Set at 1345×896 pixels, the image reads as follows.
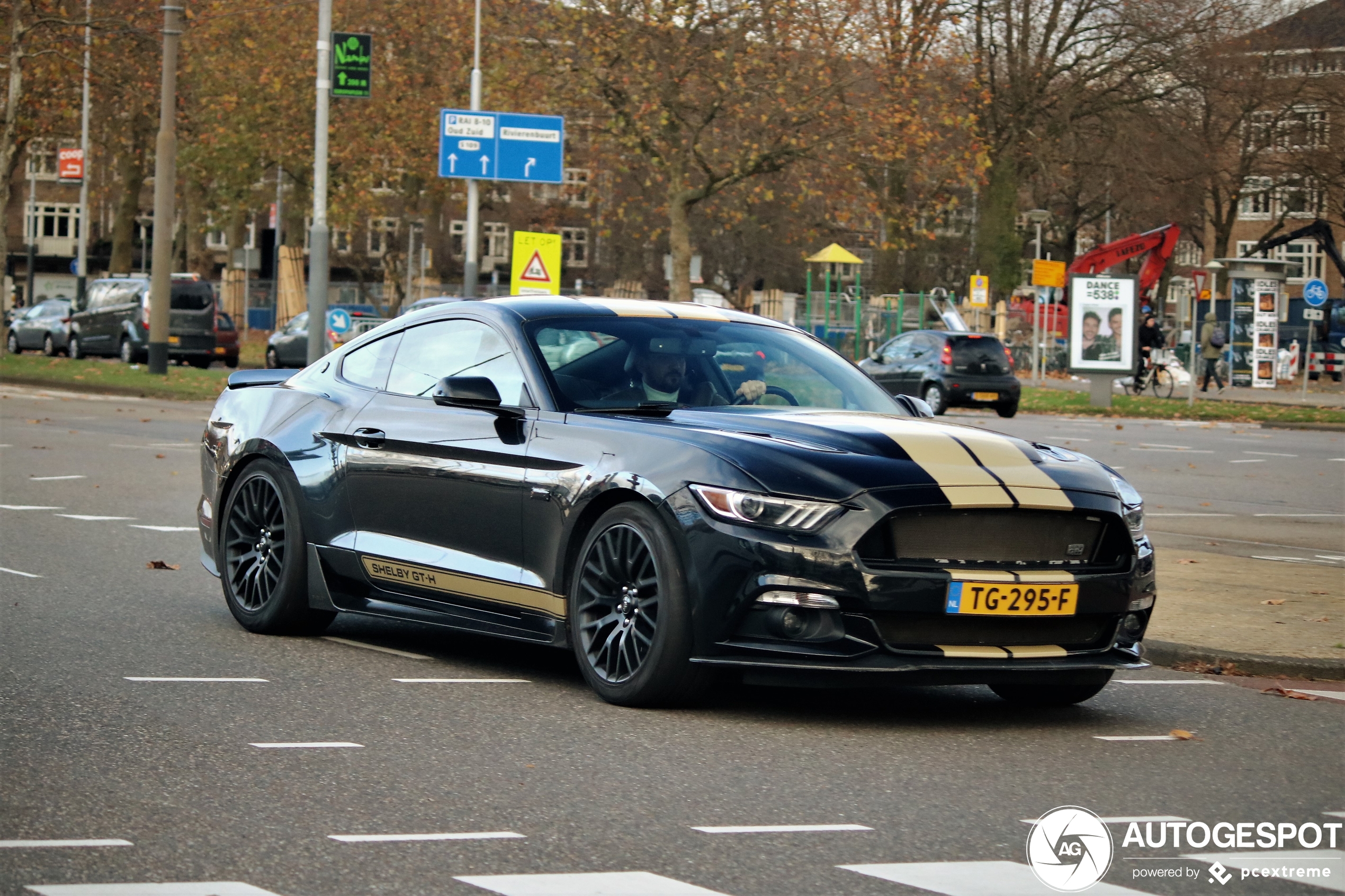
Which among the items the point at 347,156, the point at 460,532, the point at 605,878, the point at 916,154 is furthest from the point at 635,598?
the point at 347,156

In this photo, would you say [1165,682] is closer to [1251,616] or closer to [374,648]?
[1251,616]

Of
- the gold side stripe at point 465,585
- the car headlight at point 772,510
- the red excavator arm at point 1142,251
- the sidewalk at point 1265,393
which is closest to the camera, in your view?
the car headlight at point 772,510

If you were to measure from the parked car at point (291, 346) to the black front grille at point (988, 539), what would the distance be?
36.0 m

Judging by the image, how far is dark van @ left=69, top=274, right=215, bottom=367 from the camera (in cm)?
4341

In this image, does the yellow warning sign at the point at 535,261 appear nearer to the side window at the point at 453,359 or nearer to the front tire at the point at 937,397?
the front tire at the point at 937,397

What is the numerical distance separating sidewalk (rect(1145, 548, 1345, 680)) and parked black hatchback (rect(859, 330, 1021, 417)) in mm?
21751

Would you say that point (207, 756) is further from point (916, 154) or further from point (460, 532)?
point (916, 154)

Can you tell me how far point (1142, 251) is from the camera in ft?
161

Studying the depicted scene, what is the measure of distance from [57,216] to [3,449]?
93.4 m

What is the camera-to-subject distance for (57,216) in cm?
10762

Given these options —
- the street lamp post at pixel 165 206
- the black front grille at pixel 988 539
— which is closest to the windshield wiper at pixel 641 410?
the black front grille at pixel 988 539

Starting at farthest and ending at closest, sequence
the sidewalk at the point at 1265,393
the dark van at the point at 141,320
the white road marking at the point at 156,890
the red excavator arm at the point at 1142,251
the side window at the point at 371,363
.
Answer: the red excavator arm at the point at 1142,251
the dark van at the point at 141,320
the sidewalk at the point at 1265,393
the side window at the point at 371,363
the white road marking at the point at 156,890

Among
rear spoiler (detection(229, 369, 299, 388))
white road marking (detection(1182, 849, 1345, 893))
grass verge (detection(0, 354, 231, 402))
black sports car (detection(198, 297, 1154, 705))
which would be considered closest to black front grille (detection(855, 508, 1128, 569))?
black sports car (detection(198, 297, 1154, 705))

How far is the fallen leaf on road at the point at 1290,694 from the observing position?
25.5 feet
